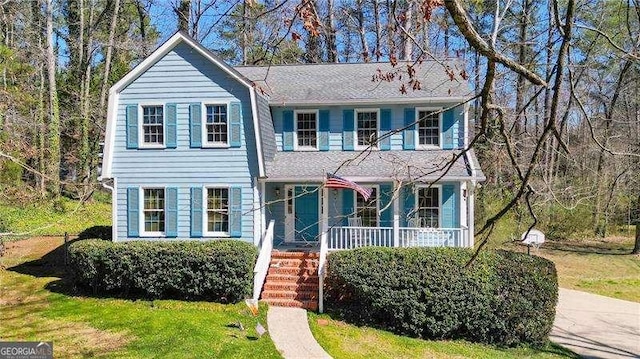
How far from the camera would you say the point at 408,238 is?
44.4ft

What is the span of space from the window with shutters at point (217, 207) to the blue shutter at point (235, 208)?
0.22 m

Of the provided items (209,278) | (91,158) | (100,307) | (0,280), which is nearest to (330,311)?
(209,278)

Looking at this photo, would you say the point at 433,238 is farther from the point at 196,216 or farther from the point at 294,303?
the point at 196,216

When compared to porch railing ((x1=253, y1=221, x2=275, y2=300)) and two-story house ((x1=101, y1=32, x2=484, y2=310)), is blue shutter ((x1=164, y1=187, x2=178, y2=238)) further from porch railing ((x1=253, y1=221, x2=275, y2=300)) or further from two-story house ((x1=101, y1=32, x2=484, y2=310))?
porch railing ((x1=253, y1=221, x2=275, y2=300))

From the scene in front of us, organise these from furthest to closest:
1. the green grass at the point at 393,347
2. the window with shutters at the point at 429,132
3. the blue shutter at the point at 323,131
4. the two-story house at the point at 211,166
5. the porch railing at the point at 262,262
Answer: the blue shutter at the point at 323,131 < the window with shutters at the point at 429,132 < the two-story house at the point at 211,166 < the porch railing at the point at 262,262 < the green grass at the point at 393,347

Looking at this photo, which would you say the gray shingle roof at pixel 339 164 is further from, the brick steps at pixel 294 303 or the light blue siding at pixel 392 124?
the brick steps at pixel 294 303

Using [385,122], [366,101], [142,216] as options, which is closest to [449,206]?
[385,122]

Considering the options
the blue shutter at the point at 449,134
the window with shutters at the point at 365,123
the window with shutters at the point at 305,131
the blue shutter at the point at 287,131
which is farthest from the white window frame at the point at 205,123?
the blue shutter at the point at 449,134

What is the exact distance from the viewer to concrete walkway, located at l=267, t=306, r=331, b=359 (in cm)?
941

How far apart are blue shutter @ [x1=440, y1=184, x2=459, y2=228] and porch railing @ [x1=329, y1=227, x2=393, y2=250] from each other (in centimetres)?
182

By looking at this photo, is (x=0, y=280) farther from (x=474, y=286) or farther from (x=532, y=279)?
(x=532, y=279)

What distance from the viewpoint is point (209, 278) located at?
12.1 m

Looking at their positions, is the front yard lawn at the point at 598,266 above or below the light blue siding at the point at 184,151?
below

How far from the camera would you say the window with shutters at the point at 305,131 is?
51.1 ft
